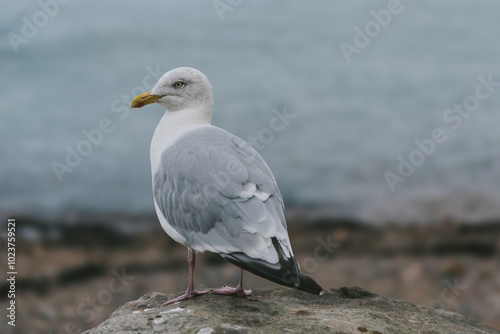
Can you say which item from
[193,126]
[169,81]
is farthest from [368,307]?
[169,81]

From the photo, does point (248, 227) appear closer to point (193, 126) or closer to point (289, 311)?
point (289, 311)

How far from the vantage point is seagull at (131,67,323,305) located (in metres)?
3.35

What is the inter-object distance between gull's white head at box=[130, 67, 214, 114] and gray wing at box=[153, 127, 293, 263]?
0.30 m

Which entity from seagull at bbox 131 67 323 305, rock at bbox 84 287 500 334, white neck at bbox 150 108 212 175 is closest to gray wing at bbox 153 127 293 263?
seagull at bbox 131 67 323 305

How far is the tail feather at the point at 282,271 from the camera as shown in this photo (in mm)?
3209

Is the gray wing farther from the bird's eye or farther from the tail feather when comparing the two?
the bird's eye

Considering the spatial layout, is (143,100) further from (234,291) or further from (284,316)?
(284,316)

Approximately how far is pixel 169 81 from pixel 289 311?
1.70m

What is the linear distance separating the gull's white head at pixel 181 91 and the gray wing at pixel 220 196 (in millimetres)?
302

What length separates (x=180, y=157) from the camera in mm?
3906

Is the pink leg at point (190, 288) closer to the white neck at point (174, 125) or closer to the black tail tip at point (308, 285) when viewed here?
the white neck at point (174, 125)

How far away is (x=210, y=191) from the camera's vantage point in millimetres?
3641

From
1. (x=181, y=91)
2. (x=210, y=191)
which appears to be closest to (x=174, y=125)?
(x=181, y=91)

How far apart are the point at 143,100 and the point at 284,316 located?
5.72 ft
